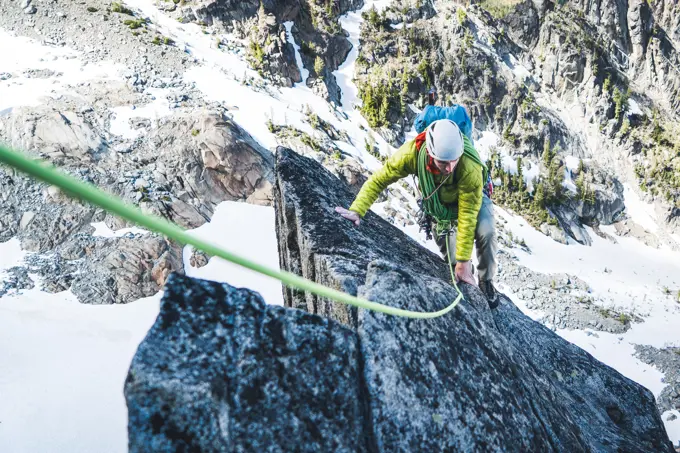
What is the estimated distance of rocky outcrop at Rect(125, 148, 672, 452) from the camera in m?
1.67

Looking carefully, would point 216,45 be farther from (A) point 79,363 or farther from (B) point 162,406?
(B) point 162,406

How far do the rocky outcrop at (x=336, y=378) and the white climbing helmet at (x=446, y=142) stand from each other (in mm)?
1170

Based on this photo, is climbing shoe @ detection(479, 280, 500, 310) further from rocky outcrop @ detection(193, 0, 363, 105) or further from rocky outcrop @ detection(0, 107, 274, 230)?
rocky outcrop @ detection(193, 0, 363, 105)

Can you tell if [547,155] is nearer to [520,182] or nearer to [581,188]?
[581,188]

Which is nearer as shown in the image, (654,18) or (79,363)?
(79,363)

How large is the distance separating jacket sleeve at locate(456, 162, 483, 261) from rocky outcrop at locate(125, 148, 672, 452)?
0.84 meters

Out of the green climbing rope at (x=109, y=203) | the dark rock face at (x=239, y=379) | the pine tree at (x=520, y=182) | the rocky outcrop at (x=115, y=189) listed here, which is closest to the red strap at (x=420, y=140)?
the dark rock face at (x=239, y=379)

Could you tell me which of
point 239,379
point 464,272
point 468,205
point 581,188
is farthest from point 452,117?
point 581,188

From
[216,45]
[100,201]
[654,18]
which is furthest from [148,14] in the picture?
[654,18]

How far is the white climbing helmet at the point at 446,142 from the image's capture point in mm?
3492

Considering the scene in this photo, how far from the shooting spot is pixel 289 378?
205cm

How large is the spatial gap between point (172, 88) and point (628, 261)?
134 feet

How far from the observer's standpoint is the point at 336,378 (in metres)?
2.23

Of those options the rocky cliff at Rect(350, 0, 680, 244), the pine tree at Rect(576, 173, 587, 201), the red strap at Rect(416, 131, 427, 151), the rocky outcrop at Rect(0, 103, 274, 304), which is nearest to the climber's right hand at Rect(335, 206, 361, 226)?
the red strap at Rect(416, 131, 427, 151)
